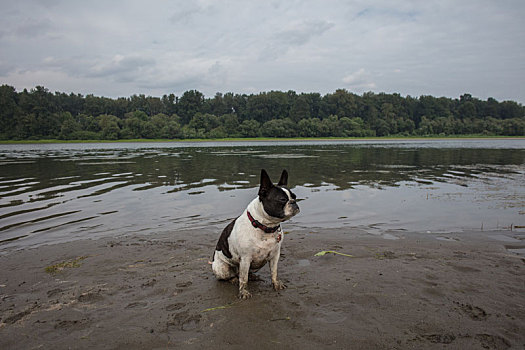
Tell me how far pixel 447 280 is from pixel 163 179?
1645 cm

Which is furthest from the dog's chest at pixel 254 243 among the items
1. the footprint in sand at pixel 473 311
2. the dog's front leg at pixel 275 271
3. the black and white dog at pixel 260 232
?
the footprint in sand at pixel 473 311

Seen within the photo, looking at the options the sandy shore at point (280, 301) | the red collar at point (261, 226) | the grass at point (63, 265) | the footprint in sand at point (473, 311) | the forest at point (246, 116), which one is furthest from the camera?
the forest at point (246, 116)

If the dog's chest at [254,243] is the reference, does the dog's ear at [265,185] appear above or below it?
above

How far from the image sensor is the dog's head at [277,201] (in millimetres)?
4609

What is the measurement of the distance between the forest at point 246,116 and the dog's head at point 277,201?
114 meters

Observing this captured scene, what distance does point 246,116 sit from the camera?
15750 centimetres

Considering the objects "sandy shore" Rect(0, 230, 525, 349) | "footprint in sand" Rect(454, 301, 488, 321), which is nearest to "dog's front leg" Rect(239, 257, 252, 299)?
"sandy shore" Rect(0, 230, 525, 349)

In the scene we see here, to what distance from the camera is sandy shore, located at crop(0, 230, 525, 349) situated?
3961 mm

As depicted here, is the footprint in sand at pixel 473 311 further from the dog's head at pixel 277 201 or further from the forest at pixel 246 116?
the forest at pixel 246 116

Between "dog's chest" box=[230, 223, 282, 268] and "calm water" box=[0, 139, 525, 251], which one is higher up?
"dog's chest" box=[230, 223, 282, 268]

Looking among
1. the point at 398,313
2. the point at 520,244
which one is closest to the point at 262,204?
the point at 398,313

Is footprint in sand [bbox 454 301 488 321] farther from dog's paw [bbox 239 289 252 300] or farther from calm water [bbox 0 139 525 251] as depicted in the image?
calm water [bbox 0 139 525 251]

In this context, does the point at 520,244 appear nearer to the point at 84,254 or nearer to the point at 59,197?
the point at 84,254

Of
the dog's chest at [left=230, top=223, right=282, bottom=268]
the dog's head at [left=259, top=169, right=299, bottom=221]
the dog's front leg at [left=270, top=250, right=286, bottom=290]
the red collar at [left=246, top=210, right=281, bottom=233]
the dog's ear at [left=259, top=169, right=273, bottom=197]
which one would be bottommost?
the dog's front leg at [left=270, top=250, right=286, bottom=290]
